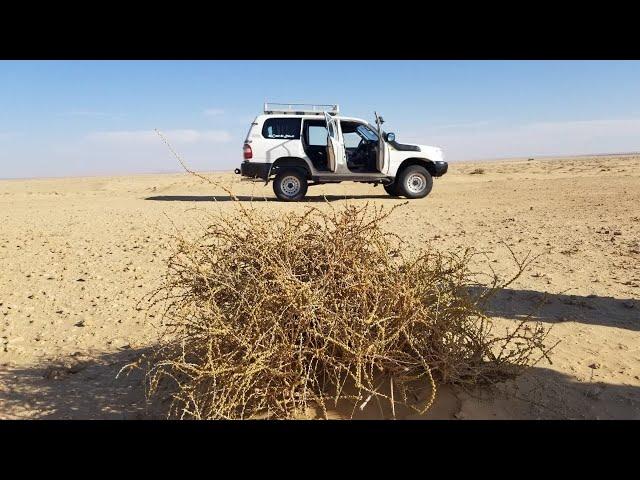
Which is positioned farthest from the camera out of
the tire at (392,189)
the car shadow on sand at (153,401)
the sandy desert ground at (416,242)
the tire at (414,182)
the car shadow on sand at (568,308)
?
the tire at (392,189)

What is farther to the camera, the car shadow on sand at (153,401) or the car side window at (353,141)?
the car side window at (353,141)

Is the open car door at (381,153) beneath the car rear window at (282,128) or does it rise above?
beneath

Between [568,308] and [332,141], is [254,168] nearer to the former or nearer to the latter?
[332,141]

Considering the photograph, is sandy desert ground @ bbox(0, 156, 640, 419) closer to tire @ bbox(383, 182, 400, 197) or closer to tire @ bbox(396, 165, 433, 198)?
tire @ bbox(396, 165, 433, 198)

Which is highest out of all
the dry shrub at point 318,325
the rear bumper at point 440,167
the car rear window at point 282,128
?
the car rear window at point 282,128

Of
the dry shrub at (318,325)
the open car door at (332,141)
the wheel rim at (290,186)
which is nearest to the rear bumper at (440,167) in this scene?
the open car door at (332,141)

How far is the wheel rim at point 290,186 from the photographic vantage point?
1356 cm

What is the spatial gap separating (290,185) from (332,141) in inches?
61.8

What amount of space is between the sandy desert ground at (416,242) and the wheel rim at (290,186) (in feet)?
9.07

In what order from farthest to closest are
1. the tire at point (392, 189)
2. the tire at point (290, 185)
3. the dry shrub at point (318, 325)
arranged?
the tire at point (392, 189) < the tire at point (290, 185) < the dry shrub at point (318, 325)

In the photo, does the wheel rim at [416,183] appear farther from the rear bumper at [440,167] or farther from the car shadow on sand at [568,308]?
the car shadow on sand at [568,308]

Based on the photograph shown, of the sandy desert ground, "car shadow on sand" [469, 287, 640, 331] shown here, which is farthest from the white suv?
"car shadow on sand" [469, 287, 640, 331]

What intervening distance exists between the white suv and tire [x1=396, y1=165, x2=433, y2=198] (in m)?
0.03

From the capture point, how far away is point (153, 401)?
338cm
